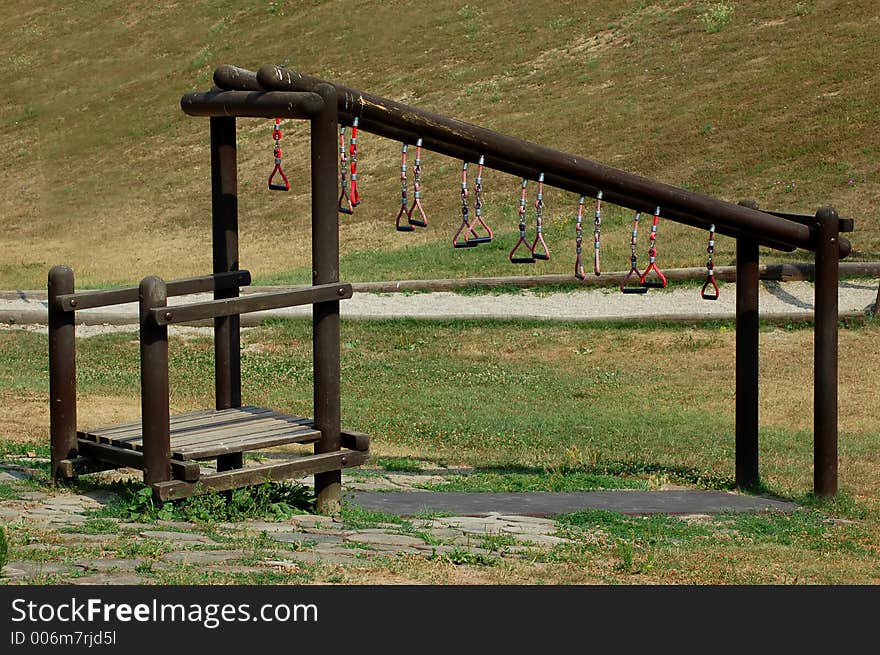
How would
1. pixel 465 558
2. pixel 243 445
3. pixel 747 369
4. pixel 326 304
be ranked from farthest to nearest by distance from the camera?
pixel 747 369, pixel 326 304, pixel 243 445, pixel 465 558

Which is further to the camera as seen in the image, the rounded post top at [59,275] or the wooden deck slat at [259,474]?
the rounded post top at [59,275]

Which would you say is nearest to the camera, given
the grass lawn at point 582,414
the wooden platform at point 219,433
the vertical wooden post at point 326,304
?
the grass lawn at point 582,414

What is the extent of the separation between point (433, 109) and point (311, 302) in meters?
26.0

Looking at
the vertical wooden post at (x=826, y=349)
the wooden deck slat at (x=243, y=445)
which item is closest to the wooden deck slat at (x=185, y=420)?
the wooden deck slat at (x=243, y=445)

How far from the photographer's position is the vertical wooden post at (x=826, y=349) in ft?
29.1

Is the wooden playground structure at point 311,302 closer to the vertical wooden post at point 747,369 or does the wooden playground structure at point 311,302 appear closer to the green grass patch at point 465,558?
the vertical wooden post at point 747,369

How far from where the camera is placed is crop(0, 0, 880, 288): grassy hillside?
954 inches

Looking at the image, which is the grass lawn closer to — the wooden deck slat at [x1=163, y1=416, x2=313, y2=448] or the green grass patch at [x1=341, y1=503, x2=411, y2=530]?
the green grass patch at [x1=341, y1=503, x2=411, y2=530]

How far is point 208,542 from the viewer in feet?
21.8

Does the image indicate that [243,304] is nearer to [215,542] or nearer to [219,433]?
[219,433]

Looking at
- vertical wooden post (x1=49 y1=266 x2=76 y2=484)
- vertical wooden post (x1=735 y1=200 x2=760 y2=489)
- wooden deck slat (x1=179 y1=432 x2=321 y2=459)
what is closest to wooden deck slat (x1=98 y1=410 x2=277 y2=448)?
vertical wooden post (x1=49 y1=266 x2=76 y2=484)

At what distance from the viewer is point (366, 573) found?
6.10m

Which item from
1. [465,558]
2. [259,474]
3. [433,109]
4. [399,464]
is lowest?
[399,464]

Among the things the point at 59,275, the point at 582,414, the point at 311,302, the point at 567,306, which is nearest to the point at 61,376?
the point at 59,275
